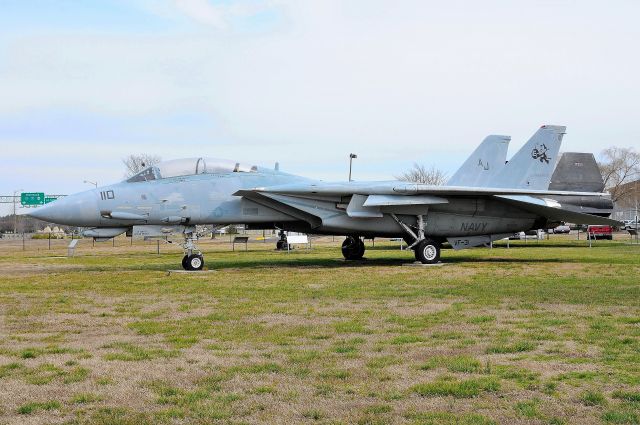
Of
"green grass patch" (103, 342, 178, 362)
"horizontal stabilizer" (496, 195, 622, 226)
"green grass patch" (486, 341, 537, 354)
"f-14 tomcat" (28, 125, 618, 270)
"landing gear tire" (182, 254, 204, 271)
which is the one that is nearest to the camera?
"green grass patch" (103, 342, 178, 362)

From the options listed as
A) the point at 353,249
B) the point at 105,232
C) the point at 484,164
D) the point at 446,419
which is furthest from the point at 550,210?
the point at 446,419

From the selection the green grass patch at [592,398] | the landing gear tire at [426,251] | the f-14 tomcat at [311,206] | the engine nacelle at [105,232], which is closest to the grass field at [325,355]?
the green grass patch at [592,398]

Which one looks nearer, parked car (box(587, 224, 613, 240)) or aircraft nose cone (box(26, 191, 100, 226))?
aircraft nose cone (box(26, 191, 100, 226))

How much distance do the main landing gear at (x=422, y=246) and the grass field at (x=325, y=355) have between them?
6.72m

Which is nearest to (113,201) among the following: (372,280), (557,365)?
(372,280)

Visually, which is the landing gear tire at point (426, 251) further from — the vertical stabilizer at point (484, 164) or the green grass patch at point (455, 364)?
the green grass patch at point (455, 364)

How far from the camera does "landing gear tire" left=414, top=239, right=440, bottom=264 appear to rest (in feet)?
63.5

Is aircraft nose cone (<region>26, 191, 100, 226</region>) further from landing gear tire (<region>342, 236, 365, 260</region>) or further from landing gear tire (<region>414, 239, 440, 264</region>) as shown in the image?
landing gear tire (<region>342, 236, 365, 260</region>)

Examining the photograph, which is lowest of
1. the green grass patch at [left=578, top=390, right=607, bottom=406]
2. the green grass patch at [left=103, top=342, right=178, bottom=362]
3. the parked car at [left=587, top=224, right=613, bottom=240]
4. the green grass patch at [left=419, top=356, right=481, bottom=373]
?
the green grass patch at [left=578, top=390, right=607, bottom=406]

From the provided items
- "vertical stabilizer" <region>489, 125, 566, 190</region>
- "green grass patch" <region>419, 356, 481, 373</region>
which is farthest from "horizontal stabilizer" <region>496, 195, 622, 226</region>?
"green grass patch" <region>419, 356, 481, 373</region>

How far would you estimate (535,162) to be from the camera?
73.8 feet

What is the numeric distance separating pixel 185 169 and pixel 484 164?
10686 millimetres

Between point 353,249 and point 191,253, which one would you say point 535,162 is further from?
point 191,253

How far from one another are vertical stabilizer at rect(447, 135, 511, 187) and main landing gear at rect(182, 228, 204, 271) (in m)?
9.65
